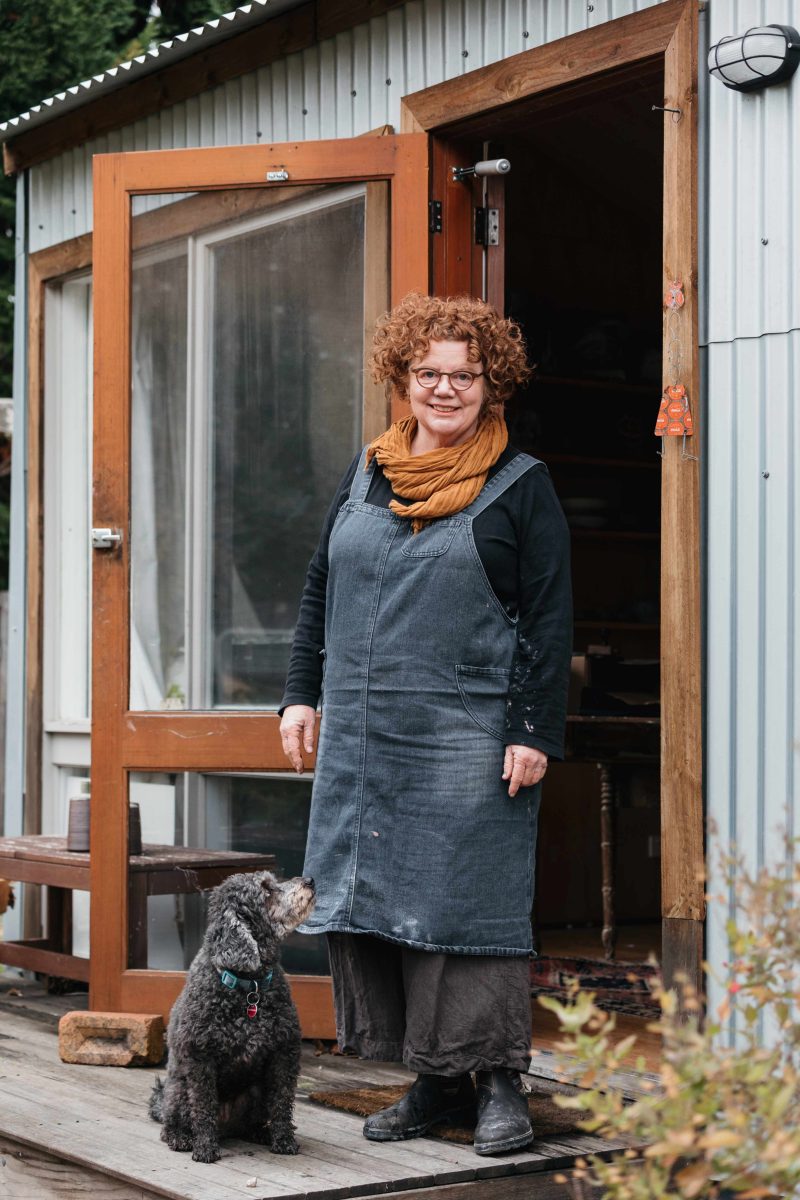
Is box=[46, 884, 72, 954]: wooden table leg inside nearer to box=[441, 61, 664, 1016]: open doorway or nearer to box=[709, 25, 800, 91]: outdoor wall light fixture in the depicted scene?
box=[441, 61, 664, 1016]: open doorway

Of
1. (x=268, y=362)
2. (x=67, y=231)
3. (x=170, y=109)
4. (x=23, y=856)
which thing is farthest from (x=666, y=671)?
(x=67, y=231)

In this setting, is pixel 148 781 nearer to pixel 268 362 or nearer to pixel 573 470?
pixel 268 362

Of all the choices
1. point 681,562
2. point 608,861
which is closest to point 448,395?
point 681,562

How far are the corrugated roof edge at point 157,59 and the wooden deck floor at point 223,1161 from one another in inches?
132

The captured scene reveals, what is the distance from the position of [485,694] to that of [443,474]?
0.51 m

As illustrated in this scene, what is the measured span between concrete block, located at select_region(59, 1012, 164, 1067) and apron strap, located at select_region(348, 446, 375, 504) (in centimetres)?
177

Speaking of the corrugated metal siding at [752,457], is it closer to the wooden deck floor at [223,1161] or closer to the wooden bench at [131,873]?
the wooden deck floor at [223,1161]

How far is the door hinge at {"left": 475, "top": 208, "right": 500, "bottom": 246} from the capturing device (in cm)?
493

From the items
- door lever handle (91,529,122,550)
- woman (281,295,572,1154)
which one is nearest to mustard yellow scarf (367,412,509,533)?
woman (281,295,572,1154)

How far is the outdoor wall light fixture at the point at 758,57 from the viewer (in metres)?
3.72

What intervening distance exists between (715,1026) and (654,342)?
6160 mm

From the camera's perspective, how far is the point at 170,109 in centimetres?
601

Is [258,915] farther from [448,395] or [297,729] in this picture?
[448,395]

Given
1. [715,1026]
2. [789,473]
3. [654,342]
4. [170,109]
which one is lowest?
[715,1026]
